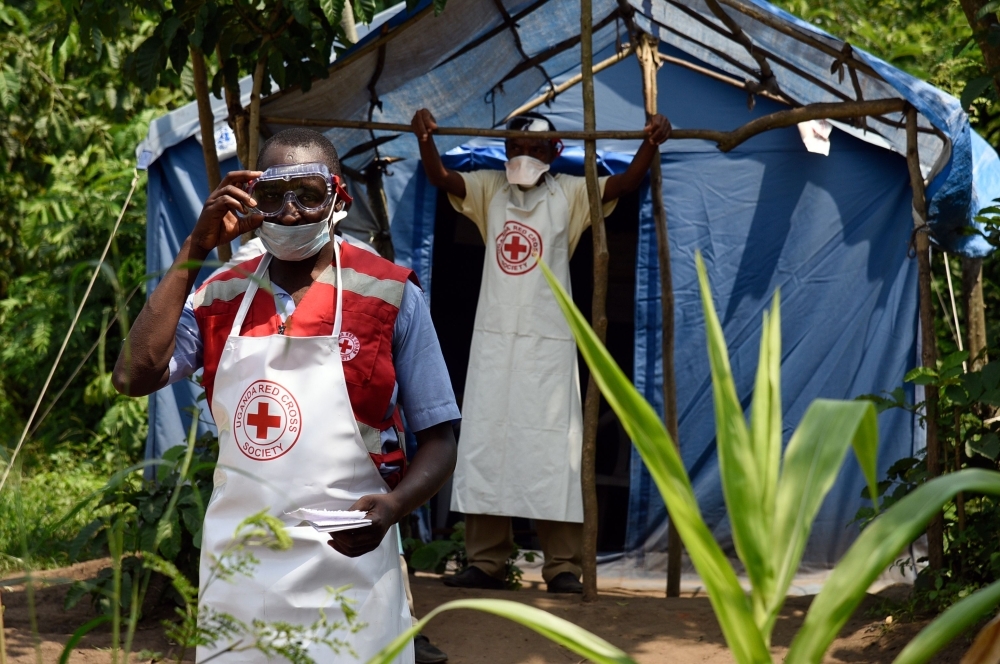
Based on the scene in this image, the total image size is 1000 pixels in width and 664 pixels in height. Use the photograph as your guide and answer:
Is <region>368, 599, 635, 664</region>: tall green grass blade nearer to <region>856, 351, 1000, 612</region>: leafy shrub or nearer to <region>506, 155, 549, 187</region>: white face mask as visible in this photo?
<region>856, 351, 1000, 612</region>: leafy shrub

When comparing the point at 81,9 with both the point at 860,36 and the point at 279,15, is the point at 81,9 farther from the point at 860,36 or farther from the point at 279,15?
the point at 860,36

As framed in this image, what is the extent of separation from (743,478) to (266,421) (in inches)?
43.5

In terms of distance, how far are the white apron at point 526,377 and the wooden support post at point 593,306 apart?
0.36m

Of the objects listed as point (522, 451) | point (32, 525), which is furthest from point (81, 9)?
point (32, 525)

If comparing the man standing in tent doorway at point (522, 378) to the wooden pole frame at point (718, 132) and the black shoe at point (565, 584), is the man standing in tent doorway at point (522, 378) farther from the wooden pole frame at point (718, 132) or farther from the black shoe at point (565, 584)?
the wooden pole frame at point (718, 132)

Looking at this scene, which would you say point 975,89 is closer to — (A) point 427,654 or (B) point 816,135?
(B) point 816,135

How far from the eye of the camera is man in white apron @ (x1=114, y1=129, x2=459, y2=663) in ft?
6.53

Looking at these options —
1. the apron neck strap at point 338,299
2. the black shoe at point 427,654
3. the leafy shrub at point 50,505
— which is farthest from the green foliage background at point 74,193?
the apron neck strap at point 338,299

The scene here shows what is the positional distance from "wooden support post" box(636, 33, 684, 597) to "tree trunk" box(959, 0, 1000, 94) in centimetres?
143

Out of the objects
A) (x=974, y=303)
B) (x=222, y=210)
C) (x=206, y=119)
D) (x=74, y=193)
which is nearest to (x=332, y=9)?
(x=206, y=119)

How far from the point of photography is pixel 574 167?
5.21 metres

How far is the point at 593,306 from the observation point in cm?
424

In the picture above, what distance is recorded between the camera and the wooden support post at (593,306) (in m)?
4.17

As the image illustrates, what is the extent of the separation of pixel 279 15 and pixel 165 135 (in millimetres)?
1400
